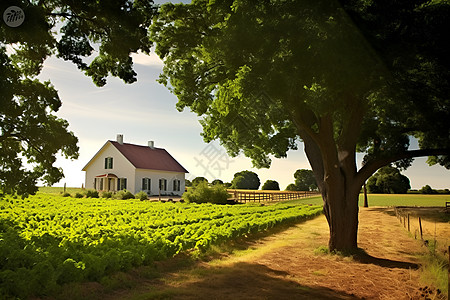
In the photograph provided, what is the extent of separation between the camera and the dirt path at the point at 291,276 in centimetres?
760

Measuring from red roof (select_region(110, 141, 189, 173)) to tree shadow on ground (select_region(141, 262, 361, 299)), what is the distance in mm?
34615

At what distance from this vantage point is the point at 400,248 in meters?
14.1

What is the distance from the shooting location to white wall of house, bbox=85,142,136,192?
42.6 meters

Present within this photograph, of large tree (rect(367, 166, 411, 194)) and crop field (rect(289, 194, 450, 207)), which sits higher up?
large tree (rect(367, 166, 411, 194))

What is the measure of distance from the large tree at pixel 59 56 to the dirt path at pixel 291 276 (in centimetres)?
638

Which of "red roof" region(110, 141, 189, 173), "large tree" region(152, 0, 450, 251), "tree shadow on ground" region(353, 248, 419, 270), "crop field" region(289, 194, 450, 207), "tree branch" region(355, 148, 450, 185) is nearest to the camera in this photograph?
"large tree" region(152, 0, 450, 251)

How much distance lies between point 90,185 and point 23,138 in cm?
3530

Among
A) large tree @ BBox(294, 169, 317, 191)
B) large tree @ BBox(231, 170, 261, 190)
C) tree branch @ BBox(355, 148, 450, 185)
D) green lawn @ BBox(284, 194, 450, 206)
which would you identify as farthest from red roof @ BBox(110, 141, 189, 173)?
large tree @ BBox(294, 169, 317, 191)

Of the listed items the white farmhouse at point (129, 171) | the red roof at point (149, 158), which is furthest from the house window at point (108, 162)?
the red roof at point (149, 158)

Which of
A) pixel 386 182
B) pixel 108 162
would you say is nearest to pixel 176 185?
pixel 108 162

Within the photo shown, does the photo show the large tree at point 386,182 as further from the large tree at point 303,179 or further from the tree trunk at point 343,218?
the tree trunk at point 343,218

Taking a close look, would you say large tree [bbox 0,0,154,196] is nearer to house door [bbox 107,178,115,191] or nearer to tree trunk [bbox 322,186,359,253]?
tree trunk [bbox 322,186,359,253]

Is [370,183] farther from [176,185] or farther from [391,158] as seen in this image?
[391,158]

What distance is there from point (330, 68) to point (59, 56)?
29.8 ft
